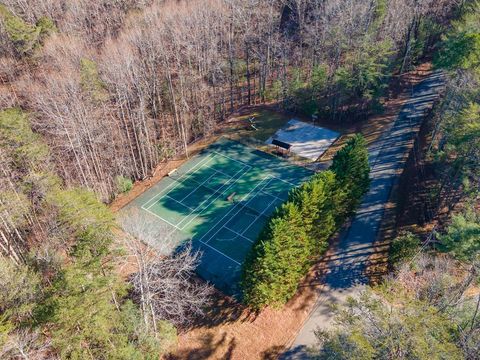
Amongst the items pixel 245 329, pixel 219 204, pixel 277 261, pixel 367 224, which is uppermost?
pixel 277 261

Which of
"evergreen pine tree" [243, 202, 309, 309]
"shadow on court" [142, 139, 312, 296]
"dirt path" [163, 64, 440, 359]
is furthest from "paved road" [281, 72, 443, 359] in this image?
"shadow on court" [142, 139, 312, 296]

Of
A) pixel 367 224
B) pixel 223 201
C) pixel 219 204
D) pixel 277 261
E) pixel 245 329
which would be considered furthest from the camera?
pixel 223 201

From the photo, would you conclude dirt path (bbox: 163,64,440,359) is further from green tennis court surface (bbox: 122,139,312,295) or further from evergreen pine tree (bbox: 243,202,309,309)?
green tennis court surface (bbox: 122,139,312,295)

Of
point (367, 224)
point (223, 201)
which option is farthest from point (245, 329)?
point (367, 224)

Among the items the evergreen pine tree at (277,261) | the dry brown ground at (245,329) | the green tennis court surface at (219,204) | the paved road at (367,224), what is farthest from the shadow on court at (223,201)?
the paved road at (367,224)

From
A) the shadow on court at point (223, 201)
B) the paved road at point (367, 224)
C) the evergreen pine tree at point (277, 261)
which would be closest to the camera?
the evergreen pine tree at point (277, 261)

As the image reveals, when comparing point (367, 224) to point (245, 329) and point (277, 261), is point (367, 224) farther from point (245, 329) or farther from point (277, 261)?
point (245, 329)

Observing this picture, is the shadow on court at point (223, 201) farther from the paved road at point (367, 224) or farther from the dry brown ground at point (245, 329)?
the paved road at point (367, 224)

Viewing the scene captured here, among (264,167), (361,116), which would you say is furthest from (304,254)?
(361,116)
